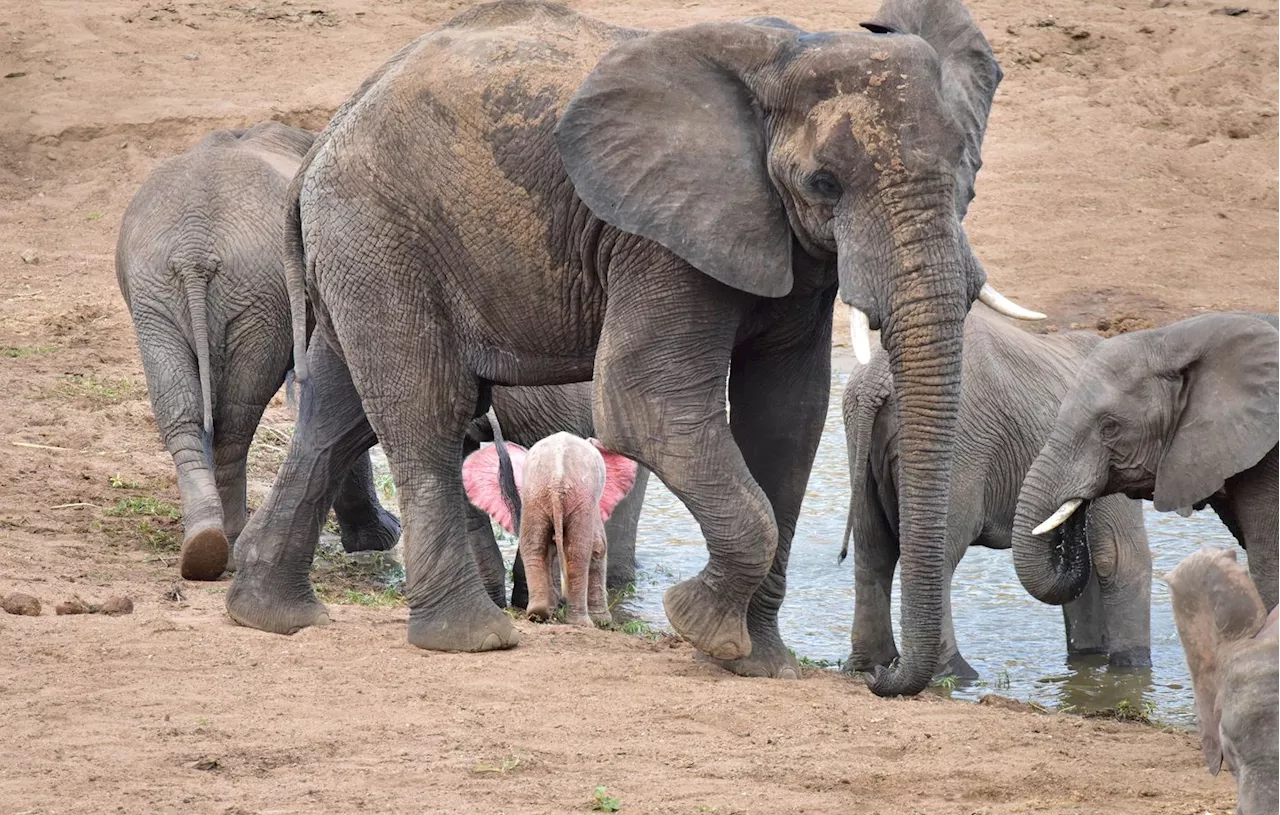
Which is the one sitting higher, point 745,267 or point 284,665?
point 745,267

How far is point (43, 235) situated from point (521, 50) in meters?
10.7

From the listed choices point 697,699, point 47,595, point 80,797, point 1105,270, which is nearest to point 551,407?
point 47,595

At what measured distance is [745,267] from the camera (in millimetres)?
5055

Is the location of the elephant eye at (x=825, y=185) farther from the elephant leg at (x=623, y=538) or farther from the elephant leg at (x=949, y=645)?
the elephant leg at (x=623, y=538)

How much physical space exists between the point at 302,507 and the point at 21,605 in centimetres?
91

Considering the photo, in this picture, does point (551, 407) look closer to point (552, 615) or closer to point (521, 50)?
point (552, 615)

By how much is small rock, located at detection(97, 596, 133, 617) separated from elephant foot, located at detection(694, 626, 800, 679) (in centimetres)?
178

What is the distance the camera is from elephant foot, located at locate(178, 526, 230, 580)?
7059 millimetres

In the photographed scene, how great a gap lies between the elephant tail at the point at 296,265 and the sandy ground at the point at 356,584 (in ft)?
3.00

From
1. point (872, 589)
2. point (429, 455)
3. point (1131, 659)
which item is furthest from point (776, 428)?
point (1131, 659)

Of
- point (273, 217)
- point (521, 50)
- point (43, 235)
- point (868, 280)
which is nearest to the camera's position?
point (868, 280)

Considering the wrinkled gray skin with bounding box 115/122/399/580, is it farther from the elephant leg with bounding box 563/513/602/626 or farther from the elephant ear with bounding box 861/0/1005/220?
the elephant ear with bounding box 861/0/1005/220

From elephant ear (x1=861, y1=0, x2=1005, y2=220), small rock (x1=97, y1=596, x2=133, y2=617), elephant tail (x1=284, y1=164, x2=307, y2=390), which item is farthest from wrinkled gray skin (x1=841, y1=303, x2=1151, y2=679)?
small rock (x1=97, y1=596, x2=133, y2=617)

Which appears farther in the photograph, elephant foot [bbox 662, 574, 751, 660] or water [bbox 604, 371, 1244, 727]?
water [bbox 604, 371, 1244, 727]
